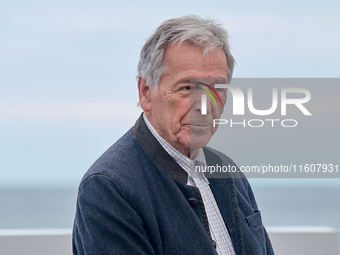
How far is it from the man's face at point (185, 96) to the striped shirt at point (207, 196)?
0.07 ft

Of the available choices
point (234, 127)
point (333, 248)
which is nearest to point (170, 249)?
point (234, 127)

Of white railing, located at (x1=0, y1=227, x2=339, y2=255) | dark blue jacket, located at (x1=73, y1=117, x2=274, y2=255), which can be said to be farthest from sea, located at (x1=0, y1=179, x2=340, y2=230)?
dark blue jacket, located at (x1=73, y1=117, x2=274, y2=255)

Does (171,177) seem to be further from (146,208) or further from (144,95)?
(144,95)

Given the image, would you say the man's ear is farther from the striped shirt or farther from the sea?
the sea

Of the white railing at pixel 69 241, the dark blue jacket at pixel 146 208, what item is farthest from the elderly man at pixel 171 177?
the white railing at pixel 69 241

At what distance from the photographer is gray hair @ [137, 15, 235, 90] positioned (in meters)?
1.53

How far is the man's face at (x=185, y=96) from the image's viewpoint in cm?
153

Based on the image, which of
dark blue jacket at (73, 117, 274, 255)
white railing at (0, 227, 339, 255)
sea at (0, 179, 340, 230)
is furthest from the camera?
sea at (0, 179, 340, 230)

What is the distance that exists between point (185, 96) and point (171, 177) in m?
0.26

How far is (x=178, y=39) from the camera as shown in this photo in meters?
1.53

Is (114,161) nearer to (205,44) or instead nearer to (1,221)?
(205,44)

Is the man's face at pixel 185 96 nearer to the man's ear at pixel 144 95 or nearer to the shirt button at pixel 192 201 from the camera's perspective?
the man's ear at pixel 144 95

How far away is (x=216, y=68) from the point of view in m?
1.56

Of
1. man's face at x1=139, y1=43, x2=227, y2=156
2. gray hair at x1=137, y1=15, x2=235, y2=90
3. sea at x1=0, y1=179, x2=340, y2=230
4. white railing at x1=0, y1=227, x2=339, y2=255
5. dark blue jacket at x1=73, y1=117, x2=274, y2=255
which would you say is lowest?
dark blue jacket at x1=73, y1=117, x2=274, y2=255
